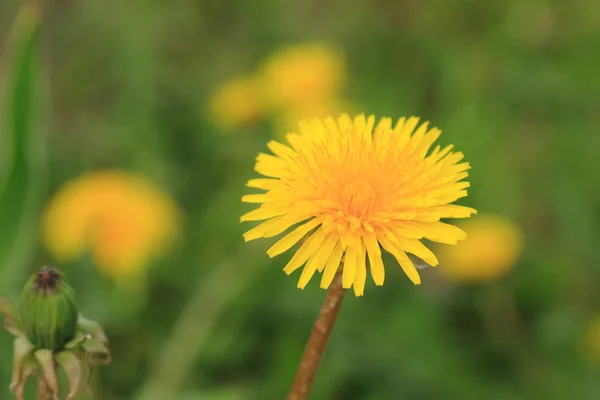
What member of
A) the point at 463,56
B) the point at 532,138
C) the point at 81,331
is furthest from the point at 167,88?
the point at 81,331

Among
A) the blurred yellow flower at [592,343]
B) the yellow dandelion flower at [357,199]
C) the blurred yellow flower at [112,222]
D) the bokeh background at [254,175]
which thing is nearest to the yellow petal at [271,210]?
the yellow dandelion flower at [357,199]

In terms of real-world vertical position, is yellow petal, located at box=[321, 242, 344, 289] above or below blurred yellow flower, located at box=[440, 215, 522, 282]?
below

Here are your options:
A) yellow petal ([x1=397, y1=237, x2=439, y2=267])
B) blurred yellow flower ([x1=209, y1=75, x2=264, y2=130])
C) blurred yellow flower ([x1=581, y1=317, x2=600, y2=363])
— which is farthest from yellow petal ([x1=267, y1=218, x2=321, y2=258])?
blurred yellow flower ([x1=209, y1=75, x2=264, y2=130])

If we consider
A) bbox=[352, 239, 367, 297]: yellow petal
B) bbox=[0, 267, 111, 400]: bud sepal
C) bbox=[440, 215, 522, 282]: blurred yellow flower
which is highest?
bbox=[440, 215, 522, 282]: blurred yellow flower

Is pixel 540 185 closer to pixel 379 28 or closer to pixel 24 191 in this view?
pixel 379 28

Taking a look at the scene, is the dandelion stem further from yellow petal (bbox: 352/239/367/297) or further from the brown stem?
yellow petal (bbox: 352/239/367/297)

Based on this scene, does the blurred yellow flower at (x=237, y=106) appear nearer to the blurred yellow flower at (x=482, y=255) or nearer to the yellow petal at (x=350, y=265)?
the blurred yellow flower at (x=482, y=255)
